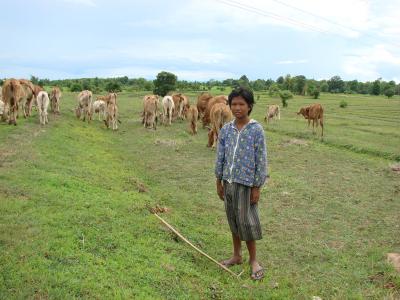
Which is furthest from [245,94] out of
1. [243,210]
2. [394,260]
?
[394,260]

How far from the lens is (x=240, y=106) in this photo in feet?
17.6

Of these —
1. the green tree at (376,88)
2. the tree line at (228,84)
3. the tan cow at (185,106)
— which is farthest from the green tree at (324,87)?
→ the tan cow at (185,106)

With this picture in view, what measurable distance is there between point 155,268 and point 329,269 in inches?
106

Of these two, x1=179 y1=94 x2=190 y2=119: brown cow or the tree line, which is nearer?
x1=179 y1=94 x2=190 y2=119: brown cow

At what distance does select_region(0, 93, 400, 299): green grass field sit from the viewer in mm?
5168

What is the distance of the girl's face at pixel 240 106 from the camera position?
17.6 ft

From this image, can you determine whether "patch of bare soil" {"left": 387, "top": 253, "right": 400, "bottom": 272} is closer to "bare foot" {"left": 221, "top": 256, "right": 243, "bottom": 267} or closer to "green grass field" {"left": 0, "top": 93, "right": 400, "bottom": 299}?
"green grass field" {"left": 0, "top": 93, "right": 400, "bottom": 299}

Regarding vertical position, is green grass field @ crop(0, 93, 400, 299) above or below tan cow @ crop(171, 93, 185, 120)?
below

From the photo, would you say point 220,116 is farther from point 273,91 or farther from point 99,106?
point 273,91

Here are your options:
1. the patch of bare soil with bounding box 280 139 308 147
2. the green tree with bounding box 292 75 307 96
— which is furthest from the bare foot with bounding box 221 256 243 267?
the green tree with bounding box 292 75 307 96

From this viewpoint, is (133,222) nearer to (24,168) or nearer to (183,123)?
(24,168)

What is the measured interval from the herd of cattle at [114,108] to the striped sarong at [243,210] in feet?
31.8

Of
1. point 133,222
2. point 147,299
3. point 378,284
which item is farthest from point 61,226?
point 378,284

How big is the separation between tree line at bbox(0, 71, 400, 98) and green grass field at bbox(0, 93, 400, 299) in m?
26.7
